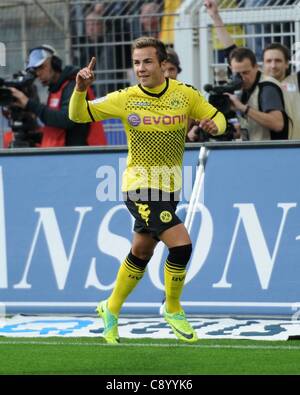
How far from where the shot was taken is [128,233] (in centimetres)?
1157

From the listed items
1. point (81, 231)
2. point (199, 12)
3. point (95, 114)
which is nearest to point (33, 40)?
point (199, 12)

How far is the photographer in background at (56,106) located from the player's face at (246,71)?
157 cm

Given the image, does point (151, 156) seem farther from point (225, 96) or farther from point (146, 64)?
point (225, 96)

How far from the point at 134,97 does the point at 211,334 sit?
2.09 metres

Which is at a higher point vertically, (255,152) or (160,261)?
(255,152)

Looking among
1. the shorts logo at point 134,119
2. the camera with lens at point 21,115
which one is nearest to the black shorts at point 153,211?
the shorts logo at point 134,119

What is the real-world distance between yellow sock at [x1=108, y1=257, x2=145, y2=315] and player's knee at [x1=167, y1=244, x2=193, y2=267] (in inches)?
13.1

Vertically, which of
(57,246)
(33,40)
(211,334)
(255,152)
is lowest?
(211,334)

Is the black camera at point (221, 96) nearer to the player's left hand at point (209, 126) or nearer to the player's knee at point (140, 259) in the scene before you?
the player's left hand at point (209, 126)

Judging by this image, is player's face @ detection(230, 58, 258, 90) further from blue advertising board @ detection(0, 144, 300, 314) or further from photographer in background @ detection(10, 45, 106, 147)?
photographer in background @ detection(10, 45, 106, 147)

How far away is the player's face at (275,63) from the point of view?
1284cm

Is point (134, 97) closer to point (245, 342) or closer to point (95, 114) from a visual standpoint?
point (95, 114)

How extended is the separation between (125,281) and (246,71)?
3.25 m

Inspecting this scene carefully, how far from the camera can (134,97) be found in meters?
10.0
